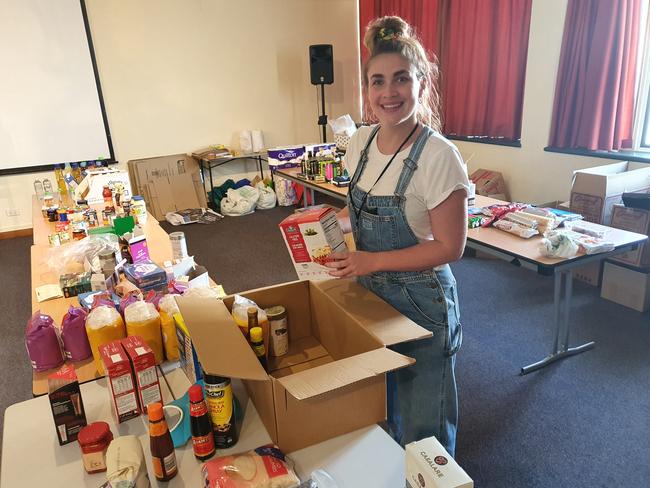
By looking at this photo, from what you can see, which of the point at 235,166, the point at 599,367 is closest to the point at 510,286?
the point at 599,367

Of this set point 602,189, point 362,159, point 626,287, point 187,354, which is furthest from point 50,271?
point 626,287

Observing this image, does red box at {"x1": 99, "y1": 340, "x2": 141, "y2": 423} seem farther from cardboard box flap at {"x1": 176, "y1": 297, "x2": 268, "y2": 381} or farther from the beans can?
the beans can

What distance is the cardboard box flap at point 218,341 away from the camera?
91cm

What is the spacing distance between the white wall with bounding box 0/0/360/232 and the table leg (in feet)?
14.5

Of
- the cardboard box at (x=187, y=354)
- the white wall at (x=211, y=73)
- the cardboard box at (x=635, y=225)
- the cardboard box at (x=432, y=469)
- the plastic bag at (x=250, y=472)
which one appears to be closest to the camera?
the cardboard box at (x=432, y=469)

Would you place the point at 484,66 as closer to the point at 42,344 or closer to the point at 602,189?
the point at 602,189

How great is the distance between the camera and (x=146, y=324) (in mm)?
1286

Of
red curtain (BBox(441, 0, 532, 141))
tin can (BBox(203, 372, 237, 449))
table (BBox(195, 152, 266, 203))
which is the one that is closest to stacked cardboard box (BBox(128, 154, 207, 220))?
table (BBox(195, 152, 266, 203))

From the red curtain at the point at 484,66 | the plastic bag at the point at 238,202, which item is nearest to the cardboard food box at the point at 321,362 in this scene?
the red curtain at the point at 484,66

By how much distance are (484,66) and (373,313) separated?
12.6 feet

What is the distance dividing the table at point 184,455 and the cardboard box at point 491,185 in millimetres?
3478

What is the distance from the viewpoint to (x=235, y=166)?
19.7 feet

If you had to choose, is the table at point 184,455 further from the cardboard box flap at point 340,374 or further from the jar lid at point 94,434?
the cardboard box flap at point 340,374

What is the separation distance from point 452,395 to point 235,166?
5.09m
